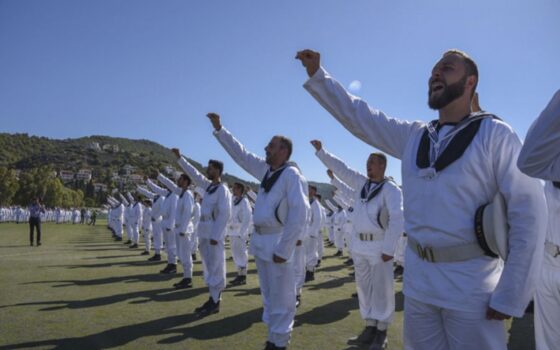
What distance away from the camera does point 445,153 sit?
8.50 feet

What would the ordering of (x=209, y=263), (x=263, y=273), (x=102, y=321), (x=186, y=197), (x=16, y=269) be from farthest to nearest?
(x=16, y=269) → (x=186, y=197) → (x=209, y=263) → (x=102, y=321) → (x=263, y=273)

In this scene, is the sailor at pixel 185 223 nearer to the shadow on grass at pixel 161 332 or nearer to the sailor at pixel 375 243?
the shadow on grass at pixel 161 332

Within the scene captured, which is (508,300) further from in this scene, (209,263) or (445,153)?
(209,263)

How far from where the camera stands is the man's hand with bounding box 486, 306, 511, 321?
2.36 m

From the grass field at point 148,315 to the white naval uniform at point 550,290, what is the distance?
2664 millimetres

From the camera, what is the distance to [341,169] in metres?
6.19

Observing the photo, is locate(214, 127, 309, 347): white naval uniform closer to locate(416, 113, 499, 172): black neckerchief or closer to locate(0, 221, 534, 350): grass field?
locate(0, 221, 534, 350): grass field

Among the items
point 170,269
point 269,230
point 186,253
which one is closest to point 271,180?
point 269,230

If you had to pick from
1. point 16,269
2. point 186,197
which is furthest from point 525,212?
point 16,269

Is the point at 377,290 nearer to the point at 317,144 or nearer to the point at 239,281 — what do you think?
the point at 317,144

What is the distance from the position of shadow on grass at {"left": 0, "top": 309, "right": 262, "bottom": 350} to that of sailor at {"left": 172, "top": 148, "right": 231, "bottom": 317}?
2.07 ft

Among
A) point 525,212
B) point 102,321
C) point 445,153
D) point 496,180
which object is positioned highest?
point 445,153

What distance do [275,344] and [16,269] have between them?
33.5 feet

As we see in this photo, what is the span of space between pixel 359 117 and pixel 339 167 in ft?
10.4
